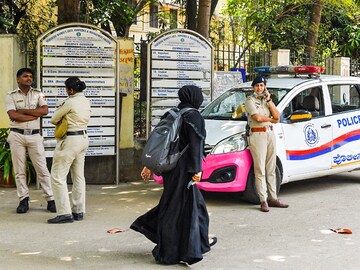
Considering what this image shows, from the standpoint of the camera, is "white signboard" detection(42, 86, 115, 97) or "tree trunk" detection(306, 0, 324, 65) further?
"tree trunk" detection(306, 0, 324, 65)

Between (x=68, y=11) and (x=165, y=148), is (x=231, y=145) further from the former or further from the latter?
(x=68, y=11)

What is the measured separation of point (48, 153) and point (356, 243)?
208 inches

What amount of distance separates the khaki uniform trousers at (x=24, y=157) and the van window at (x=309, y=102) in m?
3.70

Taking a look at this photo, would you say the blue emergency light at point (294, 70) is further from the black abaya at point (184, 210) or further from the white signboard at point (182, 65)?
the black abaya at point (184, 210)

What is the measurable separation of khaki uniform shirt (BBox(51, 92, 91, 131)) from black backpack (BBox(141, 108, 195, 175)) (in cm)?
188

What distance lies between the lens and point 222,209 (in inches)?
345

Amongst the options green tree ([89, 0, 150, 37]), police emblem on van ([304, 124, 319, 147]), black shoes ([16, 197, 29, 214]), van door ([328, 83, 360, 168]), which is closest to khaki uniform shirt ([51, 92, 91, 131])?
black shoes ([16, 197, 29, 214])

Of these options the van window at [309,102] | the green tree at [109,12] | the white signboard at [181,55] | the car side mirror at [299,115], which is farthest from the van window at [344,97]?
the green tree at [109,12]

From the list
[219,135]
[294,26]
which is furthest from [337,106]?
[294,26]

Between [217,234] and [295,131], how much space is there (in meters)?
2.73

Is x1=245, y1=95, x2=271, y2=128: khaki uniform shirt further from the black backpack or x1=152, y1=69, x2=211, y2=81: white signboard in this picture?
x1=152, y1=69, x2=211, y2=81: white signboard

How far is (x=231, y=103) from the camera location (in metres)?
10.0

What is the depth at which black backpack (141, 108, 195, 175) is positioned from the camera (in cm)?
597

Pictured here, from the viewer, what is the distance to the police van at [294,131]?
8.73 m
